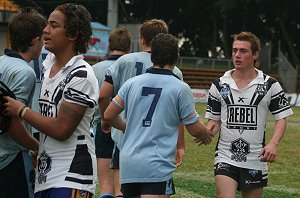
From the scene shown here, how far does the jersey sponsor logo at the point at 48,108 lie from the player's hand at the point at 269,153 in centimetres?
256

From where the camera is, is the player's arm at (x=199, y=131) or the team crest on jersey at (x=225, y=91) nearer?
the player's arm at (x=199, y=131)

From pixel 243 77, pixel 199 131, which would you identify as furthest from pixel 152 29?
pixel 199 131

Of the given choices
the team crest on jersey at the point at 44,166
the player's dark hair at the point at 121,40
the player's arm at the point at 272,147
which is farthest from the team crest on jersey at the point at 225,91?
the team crest on jersey at the point at 44,166

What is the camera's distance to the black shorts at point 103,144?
348 inches

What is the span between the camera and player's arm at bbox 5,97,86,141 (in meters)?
4.45

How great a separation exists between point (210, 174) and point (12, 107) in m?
8.30

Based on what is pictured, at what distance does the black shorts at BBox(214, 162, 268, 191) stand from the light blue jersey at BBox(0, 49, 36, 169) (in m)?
2.52

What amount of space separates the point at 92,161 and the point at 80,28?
0.80 metres

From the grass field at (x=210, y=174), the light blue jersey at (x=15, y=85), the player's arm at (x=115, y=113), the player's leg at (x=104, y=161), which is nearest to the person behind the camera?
the light blue jersey at (x=15, y=85)

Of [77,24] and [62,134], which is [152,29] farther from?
[62,134]

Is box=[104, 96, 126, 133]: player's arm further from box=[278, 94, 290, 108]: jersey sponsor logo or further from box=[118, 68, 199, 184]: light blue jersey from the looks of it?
box=[278, 94, 290, 108]: jersey sponsor logo

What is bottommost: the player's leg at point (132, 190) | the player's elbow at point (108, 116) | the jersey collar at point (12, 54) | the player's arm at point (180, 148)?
the player's leg at point (132, 190)

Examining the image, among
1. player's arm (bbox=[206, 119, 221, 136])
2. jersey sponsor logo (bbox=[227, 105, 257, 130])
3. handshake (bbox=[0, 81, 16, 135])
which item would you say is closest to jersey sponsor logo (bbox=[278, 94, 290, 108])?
jersey sponsor logo (bbox=[227, 105, 257, 130])

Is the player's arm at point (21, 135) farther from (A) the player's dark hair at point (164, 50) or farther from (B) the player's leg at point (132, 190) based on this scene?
(A) the player's dark hair at point (164, 50)
